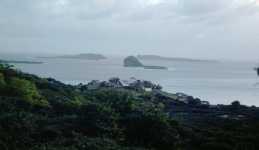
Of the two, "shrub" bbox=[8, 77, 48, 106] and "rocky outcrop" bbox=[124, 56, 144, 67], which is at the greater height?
"shrub" bbox=[8, 77, 48, 106]

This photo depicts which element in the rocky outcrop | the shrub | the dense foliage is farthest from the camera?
the rocky outcrop

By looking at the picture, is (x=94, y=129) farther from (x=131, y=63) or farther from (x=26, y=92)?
(x=131, y=63)

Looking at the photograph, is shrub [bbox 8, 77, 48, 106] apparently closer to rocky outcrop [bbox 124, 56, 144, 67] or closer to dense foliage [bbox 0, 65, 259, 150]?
dense foliage [bbox 0, 65, 259, 150]

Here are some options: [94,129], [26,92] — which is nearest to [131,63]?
[26,92]

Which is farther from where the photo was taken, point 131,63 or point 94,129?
point 131,63

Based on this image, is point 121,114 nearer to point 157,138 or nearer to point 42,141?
point 157,138

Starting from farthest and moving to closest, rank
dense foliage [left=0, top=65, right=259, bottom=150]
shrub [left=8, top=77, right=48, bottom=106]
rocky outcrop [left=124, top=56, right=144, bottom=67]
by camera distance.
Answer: rocky outcrop [left=124, top=56, right=144, bottom=67] → shrub [left=8, top=77, right=48, bottom=106] → dense foliage [left=0, top=65, right=259, bottom=150]

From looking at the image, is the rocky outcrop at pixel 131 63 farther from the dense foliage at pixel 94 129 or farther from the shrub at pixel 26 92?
the dense foliage at pixel 94 129

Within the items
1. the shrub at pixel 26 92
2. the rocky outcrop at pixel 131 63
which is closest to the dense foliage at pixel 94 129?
the shrub at pixel 26 92

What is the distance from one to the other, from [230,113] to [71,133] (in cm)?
2225

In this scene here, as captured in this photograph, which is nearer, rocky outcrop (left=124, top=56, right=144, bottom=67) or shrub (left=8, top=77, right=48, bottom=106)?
shrub (left=8, top=77, right=48, bottom=106)

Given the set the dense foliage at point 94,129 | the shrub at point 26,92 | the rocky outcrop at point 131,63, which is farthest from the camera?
the rocky outcrop at point 131,63

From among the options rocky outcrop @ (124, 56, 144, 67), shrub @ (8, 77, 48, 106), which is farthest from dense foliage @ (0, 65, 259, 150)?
rocky outcrop @ (124, 56, 144, 67)

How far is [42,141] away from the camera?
A: 1827 cm
